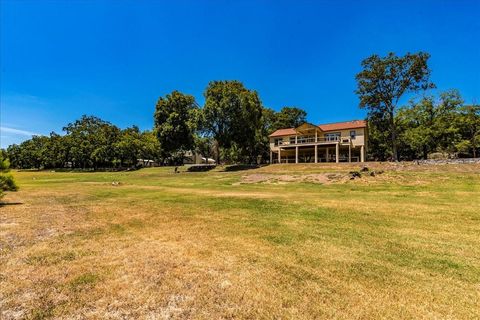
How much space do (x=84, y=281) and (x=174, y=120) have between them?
136 ft

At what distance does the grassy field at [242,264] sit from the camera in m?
3.43

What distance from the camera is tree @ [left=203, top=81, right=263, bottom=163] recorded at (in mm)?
36375

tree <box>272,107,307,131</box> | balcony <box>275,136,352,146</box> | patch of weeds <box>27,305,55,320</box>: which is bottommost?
patch of weeds <box>27,305,55,320</box>

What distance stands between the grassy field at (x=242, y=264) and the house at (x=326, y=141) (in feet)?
106

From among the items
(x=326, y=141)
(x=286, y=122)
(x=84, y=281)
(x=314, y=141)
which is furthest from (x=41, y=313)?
(x=286, y=122)

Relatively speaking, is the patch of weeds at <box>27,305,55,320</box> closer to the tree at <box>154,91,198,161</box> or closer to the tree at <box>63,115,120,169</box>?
the tree at <box>154,91,198,161</box>

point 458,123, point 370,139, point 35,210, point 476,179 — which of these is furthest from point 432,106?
point 35,210

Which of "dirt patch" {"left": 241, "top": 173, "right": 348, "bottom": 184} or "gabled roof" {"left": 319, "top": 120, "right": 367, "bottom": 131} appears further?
"gabled roof" {"left": 319, "top": 120, "right": 367, "bottom": 131}

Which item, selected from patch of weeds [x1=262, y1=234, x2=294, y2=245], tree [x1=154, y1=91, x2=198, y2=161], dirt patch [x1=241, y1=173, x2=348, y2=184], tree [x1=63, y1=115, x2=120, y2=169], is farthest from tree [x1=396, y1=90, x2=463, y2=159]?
tree [x1=63, y1=115, x2=120, y2=169]

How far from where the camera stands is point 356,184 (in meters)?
18.8

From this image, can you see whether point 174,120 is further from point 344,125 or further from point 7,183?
point 7,183

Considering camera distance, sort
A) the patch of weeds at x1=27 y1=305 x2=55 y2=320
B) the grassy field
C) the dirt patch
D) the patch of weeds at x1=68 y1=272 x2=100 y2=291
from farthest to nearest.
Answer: the dirt patch, the patch of weeds at x1=68 y1=272 x2=100 y2=291, the grassy field, the patch of weeds at x1=27 y1=305 x2=55 y2=320

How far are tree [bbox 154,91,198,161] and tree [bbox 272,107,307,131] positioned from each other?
21818mm

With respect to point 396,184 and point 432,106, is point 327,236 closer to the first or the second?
point 396,184
